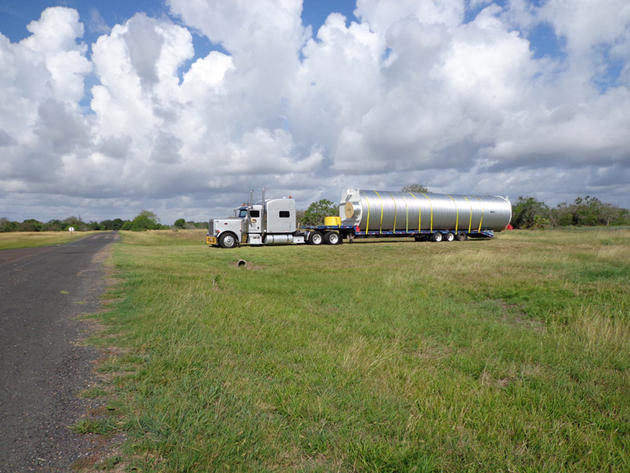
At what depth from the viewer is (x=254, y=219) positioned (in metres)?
28.6

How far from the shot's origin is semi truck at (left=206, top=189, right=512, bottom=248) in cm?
2872

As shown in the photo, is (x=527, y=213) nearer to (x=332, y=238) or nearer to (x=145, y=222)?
(x=332, y=238)

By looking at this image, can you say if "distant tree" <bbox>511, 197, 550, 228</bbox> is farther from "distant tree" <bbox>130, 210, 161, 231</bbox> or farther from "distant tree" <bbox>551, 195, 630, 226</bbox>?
"distant tree" <bbox>130, 210, 161, 231</bbox>

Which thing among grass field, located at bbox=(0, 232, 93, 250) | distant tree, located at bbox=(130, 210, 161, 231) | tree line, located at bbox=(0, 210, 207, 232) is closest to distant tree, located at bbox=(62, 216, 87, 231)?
tree line, located at bbox=(0, 210, 207, 232)

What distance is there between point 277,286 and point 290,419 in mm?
7995

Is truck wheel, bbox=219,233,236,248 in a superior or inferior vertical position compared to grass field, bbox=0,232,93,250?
superior

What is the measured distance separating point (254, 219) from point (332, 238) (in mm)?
6696

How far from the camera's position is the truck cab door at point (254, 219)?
28609mm

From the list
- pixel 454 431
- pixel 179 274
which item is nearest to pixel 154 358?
pixel 454 431

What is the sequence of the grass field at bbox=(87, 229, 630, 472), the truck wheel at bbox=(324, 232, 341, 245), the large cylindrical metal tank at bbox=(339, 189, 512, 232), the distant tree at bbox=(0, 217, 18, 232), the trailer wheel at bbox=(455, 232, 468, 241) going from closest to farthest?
the grass field at bbox=(87, 229, 630, 472) < the large cylindrical metal tank at bbox=(339, 189, 512, 232) < the truck wheel at bbox=(324, 232, 341, 245) < the trailer wheel at bbox=(455, 232, 468, 241) < the distant tree at bbox=(0, 217, 18, 232)

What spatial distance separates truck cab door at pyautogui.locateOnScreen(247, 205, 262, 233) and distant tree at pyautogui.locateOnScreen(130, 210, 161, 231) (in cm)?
11557

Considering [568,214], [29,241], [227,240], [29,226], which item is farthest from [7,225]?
[568,214]

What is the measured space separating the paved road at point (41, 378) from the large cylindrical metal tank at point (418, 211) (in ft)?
75.1

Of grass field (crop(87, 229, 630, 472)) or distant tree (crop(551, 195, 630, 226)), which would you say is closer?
grass field (crop(87, 229, 630, 472))
